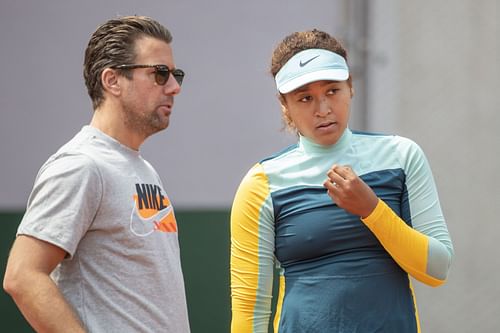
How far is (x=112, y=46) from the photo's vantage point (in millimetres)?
2754

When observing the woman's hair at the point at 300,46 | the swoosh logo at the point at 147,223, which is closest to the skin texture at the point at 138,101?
the swoosh logo at the point at 147,223

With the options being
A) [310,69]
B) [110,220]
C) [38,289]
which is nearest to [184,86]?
[310,69]

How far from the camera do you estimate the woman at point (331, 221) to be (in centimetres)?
258

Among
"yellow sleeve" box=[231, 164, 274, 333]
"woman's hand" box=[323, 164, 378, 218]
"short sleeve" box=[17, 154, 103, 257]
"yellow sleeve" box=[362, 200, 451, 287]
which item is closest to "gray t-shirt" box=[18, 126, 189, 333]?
"short sleeve" box=[17, 154, 103, 257]

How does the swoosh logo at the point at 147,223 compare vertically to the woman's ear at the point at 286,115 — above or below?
below

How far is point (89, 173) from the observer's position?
2.42 m

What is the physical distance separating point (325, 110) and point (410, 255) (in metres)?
0.53

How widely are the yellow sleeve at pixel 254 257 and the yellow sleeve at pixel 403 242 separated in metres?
0.35

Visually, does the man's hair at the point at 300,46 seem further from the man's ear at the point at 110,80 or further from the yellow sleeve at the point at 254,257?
the man's ear at the point at 110,80

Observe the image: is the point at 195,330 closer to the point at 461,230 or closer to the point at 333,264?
the point at 461,230

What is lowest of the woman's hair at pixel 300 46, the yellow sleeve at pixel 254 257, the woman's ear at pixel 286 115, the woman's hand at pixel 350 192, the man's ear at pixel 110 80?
the yellow sleeve at pixel 254 257

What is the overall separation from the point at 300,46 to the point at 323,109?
0.25 meters

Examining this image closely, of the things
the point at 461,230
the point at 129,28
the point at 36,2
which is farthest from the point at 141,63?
the point at 461,230

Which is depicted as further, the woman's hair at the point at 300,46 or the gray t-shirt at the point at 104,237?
the woman's hair at the point at 300,46
